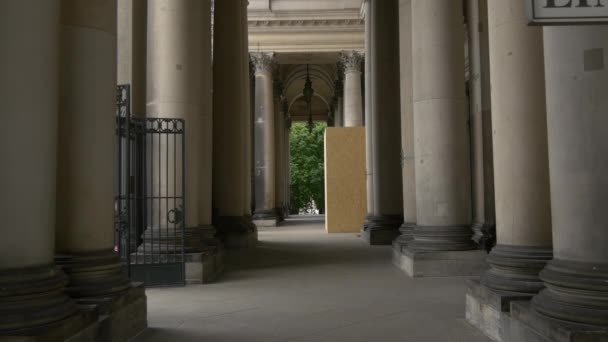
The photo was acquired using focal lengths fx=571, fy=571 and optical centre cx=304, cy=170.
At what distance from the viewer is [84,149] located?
6.88 metres

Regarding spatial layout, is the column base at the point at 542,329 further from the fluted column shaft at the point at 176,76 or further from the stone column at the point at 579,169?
the fluted column shaft at the point at 176,76

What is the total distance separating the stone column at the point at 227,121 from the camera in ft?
67.3

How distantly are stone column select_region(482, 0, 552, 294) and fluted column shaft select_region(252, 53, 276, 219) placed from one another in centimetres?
3118

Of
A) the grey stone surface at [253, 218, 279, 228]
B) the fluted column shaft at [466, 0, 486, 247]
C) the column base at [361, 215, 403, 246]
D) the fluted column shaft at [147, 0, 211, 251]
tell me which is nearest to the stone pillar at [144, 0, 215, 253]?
the fluted column shaft at [147, 0, 211, 251]

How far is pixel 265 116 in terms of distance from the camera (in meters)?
40.9

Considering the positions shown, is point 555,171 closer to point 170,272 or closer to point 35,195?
point 35,195

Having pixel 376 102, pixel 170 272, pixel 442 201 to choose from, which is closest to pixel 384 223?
pixel 376 102

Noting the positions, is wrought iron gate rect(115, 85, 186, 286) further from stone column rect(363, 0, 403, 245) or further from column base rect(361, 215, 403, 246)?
stone column rect(363, 0, 403, 245)

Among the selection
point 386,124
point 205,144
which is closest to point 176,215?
point 205,144

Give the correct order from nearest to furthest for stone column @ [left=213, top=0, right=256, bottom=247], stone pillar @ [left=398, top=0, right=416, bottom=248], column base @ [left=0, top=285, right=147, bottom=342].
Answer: column base @ [left=0, top=285, right=147, bottom=342], stone pillar @ [left=398, top=0, right=416, bottom=248], stone column @ [left=213, top=0, right=256, bottom=247]

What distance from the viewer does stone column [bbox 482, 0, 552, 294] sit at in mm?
7504

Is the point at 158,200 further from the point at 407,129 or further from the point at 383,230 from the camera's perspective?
the point at 383,230

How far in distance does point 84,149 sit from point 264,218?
31779 mm

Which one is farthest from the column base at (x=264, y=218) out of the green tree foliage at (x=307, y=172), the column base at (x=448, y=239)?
the green tree foliage at (x=307, y=172)
